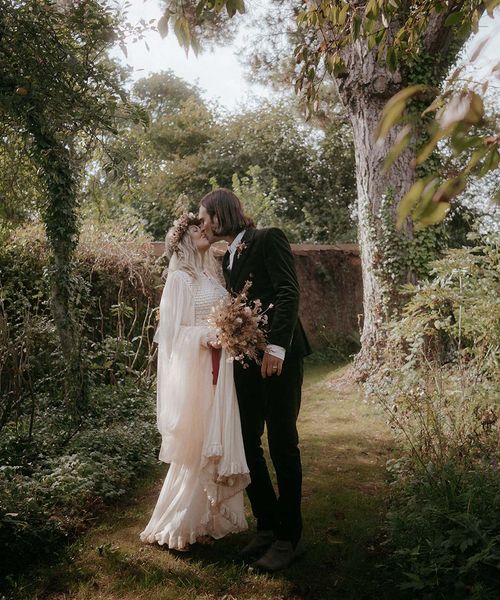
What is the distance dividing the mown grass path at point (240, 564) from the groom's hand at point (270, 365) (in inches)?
46.4

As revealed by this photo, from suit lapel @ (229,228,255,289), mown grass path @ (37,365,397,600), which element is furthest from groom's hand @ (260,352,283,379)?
mown grass path @ (37,365,397,600)

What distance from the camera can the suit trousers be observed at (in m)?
3.69

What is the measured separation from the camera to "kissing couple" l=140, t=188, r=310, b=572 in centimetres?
369

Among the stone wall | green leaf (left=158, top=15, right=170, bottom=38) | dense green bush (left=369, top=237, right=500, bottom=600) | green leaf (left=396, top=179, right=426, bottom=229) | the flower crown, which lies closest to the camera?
green leaf (left=396, top=179, right=426, bottom=229)

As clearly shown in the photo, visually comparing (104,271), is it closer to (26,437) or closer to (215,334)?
(26,437)

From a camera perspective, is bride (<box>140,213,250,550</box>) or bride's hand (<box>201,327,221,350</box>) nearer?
bride (<box>140,213,250,550</box>)

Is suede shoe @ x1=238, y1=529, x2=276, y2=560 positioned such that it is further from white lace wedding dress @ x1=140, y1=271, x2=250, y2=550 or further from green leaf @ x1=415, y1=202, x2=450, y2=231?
green leaf @ x1=415, y1=202, x2=450, y2=231

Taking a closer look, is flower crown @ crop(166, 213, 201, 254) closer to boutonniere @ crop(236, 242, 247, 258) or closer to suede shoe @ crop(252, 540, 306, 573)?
boutonniere @ crop(236, 242, 247, 258)

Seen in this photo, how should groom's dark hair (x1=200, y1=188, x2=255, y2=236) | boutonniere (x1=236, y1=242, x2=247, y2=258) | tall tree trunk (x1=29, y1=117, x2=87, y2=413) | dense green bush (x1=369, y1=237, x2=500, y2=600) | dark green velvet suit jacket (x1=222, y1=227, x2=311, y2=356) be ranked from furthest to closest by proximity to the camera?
tall tree trunk (x1=29, y1=117, x2=87, y2=413), groom's dark hair (x1=200, y1=188, x2=255, y2=236), boutonniere (x1=236, y1=242, x2=247, y2=258), dark green velvet suit jacket (x1=222, y1=227, x2=311, y2=356), dense green bush (x1=369, y1=237, x2=500, y2=600)

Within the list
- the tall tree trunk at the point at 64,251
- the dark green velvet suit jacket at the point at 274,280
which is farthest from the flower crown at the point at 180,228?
the tall tree trunk at the point at 64,251

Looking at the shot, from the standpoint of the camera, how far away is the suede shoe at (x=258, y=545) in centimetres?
384

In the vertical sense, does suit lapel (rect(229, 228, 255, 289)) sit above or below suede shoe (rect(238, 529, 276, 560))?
above

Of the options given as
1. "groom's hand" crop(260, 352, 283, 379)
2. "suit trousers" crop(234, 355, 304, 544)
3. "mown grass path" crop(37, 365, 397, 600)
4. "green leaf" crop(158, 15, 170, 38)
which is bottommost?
"mown grass path" crop(37, 365, 397, 600)

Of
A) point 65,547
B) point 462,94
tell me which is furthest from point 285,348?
point 462,94
